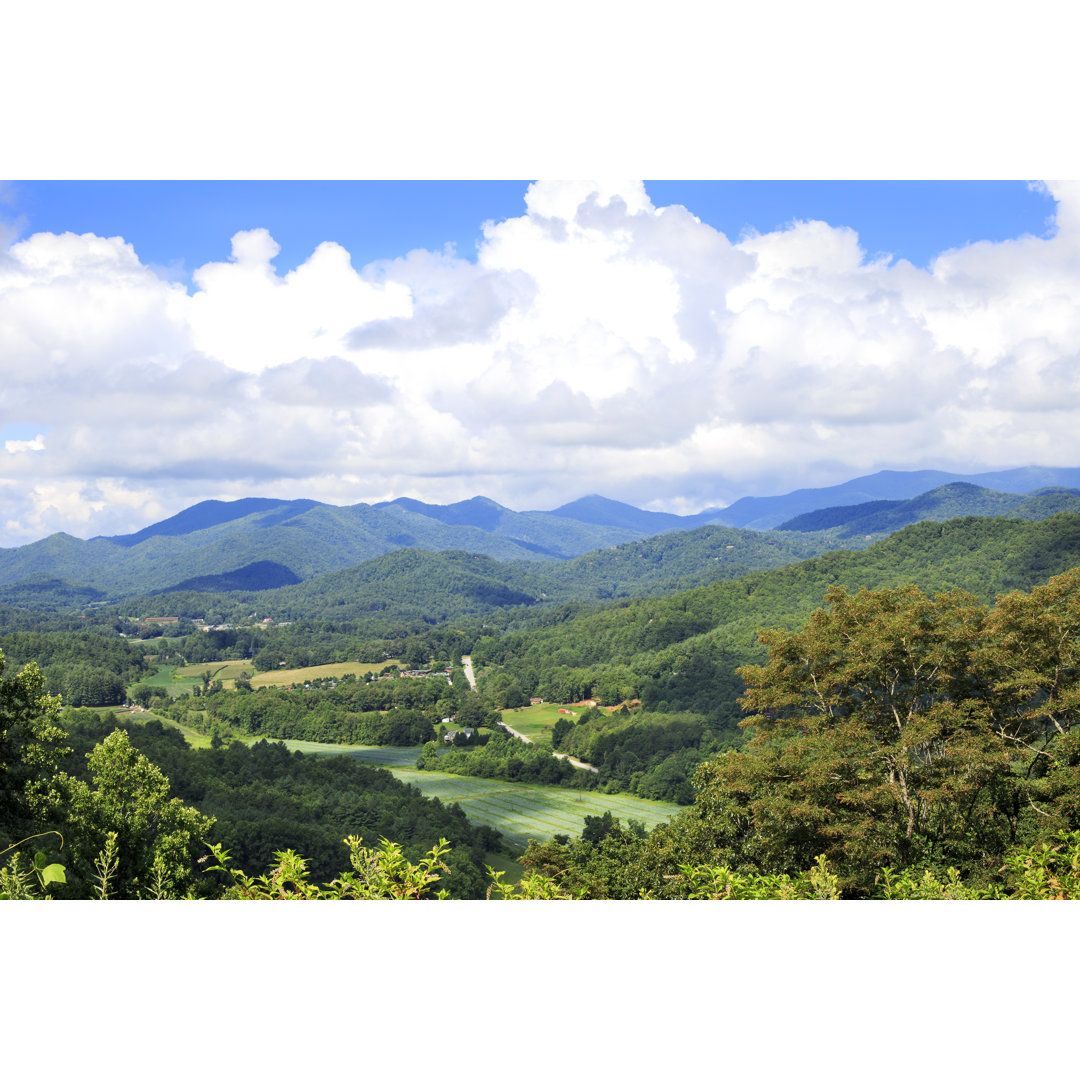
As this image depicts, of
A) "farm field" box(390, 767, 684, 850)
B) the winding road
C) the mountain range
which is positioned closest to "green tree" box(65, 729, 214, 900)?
"farm field" box(390, 767, 684, 850)

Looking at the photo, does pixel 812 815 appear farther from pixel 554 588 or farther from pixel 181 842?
pixel 554 588

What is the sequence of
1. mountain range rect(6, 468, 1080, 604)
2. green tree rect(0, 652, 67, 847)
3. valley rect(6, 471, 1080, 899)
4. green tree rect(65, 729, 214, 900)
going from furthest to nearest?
1. mountain range rect(6, 468, 1080, 604)
2. valley rect(6, 471, 1080, 899)
3. green tree rect(0, 652, 67, 847)
4. green tree rect(65, 729, 214, 900)

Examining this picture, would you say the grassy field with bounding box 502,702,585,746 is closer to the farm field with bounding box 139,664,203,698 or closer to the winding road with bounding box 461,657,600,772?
the winding road with bounding box 461,657,600,772

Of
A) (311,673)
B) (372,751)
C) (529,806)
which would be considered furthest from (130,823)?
(311,673)

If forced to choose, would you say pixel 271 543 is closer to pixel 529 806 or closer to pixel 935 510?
pixel 935 510

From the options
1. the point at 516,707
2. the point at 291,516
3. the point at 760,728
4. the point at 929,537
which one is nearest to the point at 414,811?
the point at 760,728

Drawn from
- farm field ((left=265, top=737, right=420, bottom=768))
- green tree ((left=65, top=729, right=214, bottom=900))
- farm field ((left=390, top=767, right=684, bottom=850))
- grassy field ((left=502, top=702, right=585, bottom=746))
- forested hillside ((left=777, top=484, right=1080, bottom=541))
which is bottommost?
grassy field ((left=502, top=702, right=585, bottom=746))
